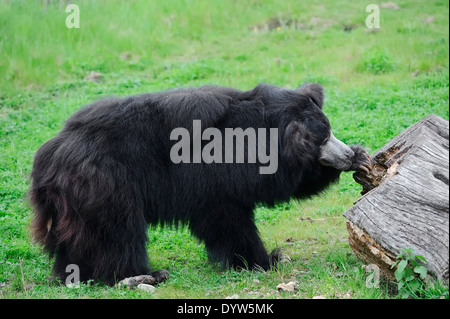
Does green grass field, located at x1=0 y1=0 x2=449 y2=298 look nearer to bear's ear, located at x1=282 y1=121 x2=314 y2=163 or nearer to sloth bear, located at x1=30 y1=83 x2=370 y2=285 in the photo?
sloth bear, located at x1=30 y1=83 x2=370 y2=285

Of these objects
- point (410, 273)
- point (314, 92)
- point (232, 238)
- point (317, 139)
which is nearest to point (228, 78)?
point (314, 92)

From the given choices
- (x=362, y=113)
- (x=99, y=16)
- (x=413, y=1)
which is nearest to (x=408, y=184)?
(x=362, y=113)

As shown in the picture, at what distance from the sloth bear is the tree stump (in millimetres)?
819

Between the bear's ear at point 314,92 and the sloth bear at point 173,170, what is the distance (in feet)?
0.04

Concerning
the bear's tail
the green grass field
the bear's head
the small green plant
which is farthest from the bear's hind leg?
the small green plant

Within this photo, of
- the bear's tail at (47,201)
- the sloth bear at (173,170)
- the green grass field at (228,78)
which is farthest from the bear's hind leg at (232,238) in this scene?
the bear's tail at (47,201)

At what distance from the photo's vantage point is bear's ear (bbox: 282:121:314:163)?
15.5ft

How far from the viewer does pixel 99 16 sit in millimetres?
11422

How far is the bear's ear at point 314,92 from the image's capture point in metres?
4.93

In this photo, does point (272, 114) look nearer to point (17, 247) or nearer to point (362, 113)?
point (17, 247)

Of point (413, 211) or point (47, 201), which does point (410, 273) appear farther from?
point (47, 201)

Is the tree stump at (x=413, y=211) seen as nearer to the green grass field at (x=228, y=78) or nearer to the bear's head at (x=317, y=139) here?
the green grass field at (x=228, y=78)

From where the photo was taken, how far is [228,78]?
33.1 feet

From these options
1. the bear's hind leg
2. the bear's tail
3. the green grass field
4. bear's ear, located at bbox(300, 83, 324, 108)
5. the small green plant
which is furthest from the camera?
bear's ear, located at bbox(300, 83, 324, 108)
